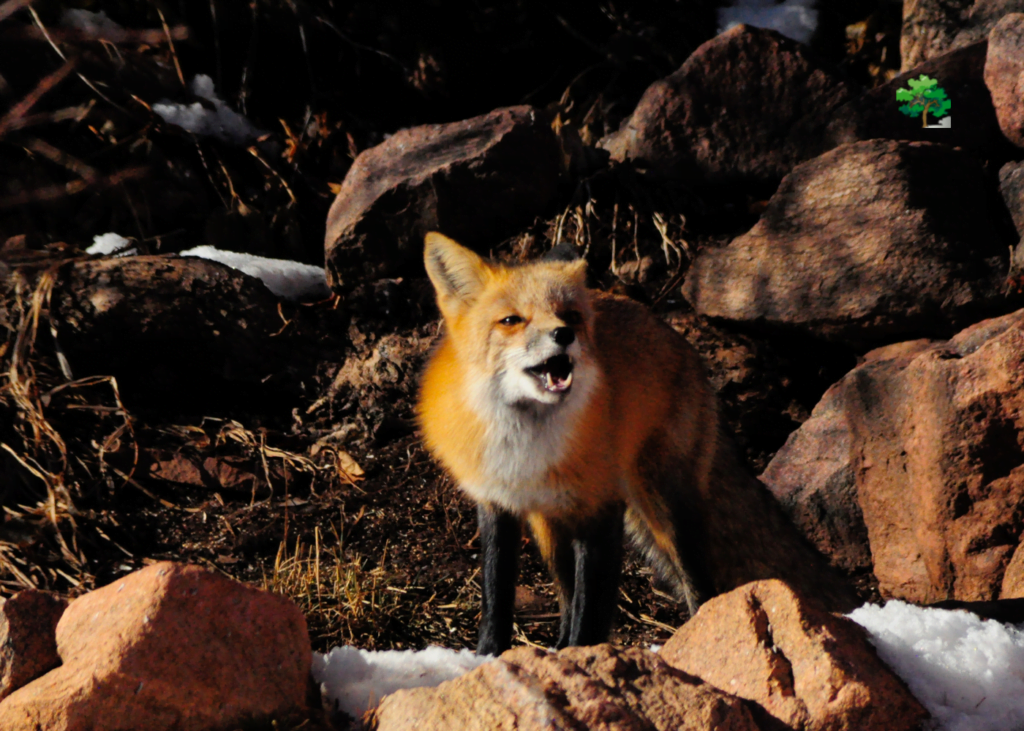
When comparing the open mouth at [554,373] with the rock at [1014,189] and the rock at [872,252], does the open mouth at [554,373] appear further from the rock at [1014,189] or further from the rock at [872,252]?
the rock at [1014,189]

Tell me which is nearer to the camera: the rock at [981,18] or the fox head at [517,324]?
the fox head at [517,324]

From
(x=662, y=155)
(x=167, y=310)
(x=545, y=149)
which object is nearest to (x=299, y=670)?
(x=167, y=310)

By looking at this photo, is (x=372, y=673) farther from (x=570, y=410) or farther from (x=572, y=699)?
(x=570, y=410)

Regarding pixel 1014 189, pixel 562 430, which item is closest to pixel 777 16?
pixel 1014 189

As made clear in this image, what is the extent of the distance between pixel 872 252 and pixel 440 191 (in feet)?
7.29

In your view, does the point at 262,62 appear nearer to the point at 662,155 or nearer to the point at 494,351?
the point at 662,155

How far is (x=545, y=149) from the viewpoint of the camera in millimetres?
4754

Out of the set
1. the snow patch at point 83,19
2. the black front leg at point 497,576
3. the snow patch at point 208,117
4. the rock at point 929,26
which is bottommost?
the black front leg at point 497,576

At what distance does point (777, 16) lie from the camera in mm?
5969

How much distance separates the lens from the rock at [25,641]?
1.87 m

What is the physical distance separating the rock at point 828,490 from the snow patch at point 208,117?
162 inches

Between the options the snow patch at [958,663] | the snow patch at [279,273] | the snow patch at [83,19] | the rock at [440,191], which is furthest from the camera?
the snow patch at [83,19]

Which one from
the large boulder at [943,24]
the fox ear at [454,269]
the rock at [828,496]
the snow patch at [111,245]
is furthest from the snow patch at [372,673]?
Answer: the large boulder at [943,24]

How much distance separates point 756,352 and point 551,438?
6.53ft
